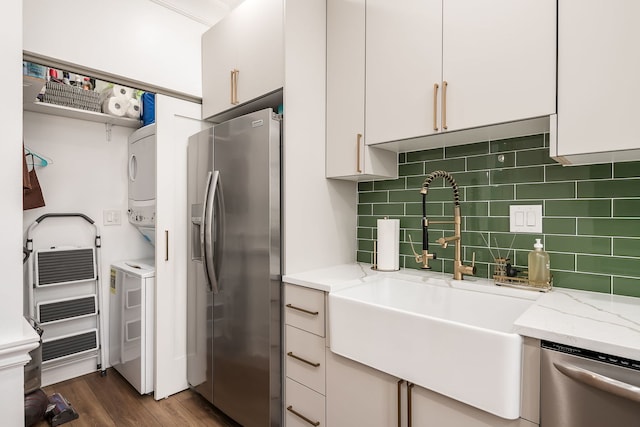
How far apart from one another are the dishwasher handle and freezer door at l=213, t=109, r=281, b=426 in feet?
3.92

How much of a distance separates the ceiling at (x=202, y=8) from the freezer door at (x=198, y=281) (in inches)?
45.0

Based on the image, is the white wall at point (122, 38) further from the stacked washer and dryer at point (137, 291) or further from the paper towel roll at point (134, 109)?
the stacked washer and dryer at point (137, 291)

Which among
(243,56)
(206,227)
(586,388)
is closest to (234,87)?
(243,56)

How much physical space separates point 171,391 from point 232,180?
1484 millimetres

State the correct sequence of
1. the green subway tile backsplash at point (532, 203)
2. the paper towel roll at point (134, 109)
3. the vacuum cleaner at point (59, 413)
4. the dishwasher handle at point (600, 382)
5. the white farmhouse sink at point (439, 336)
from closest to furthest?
1. the dishwasher handle at point (600, 382)
2. the white farmhouse sink at point (439, 336)
3. the green subway tile backsplash at point (532, 203)
4. the vacuum cleaner at point (59, 413)
5. the paper towel roll at point (134, 109)

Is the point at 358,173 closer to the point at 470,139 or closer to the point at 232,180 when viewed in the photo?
the point at 470,139

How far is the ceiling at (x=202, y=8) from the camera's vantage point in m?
2.54

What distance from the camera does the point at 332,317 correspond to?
1.43 metres

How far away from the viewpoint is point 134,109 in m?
2.55

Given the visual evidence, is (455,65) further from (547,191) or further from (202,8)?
(202,8)

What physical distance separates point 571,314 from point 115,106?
9.50 feet

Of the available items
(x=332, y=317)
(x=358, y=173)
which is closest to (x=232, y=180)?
(x=358, y=173)

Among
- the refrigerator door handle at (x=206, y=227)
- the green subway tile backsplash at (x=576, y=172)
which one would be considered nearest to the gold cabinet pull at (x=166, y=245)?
the refrigerator door handle at (x=206, y=227)

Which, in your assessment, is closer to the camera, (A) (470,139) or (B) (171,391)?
(A) (470,139)
